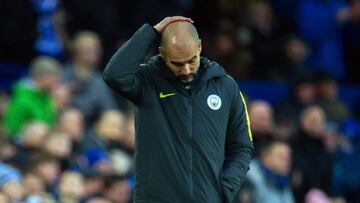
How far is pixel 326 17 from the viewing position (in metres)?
15.1

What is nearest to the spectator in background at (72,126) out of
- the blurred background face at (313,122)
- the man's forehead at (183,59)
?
the blurred background face at (313,122)

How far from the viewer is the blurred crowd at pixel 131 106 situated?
426 inches

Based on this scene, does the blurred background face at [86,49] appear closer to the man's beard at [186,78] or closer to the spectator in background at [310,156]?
the spectator in background at [310,156]

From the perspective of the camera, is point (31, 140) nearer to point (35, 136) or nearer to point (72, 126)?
point (35, 136)

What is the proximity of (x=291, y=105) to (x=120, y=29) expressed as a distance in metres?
2.10

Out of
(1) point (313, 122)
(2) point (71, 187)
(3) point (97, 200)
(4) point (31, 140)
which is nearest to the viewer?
(3) point (97, 200)

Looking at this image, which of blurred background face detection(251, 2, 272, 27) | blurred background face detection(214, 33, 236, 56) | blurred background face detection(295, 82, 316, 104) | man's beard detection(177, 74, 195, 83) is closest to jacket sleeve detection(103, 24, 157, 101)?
man's beard detection(177, 74, 195, 83)

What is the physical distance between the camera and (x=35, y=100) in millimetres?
11680

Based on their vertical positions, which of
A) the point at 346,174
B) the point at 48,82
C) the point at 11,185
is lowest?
the point at 346,174

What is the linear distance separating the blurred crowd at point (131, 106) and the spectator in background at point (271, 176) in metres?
0.01

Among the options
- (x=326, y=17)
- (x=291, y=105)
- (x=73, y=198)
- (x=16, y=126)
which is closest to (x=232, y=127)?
(x=73, y=198)

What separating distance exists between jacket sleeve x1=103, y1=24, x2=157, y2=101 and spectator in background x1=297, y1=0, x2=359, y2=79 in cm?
847

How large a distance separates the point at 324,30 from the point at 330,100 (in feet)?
5.11

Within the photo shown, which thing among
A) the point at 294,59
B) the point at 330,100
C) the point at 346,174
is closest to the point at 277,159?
the point at 346,174
